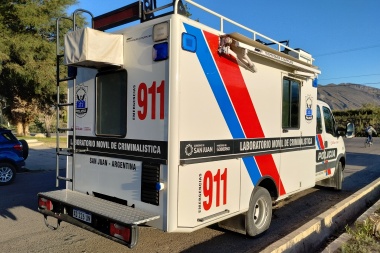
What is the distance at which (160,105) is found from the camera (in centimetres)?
348

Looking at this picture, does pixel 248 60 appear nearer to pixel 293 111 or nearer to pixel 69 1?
pixel 293 111

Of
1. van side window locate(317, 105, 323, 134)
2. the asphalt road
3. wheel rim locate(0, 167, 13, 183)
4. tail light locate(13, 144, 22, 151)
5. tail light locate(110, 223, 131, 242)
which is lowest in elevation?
the asphalt road

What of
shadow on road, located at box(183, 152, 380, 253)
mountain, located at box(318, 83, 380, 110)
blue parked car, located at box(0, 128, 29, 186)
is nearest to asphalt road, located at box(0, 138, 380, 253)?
shadow on road, located at box(183, 152, 380, 253)

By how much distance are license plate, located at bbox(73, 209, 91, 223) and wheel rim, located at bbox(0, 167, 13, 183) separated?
5.83 meters

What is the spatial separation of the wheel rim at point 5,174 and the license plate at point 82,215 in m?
5.83

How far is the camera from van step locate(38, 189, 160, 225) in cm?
337

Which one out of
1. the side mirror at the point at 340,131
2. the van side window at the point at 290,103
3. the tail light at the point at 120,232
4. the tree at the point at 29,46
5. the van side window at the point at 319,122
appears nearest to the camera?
the tail light at the point at 120,232

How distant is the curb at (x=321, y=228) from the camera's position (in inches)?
141

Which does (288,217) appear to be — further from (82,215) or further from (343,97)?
(343,97)

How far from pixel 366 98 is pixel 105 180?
18642cm

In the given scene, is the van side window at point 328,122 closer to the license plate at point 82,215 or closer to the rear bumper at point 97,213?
the rear bumper at point 97,213

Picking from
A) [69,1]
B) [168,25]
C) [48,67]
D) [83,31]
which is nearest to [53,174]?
[83,31]

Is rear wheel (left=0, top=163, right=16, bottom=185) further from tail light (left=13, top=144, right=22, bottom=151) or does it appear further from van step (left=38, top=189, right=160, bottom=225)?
van step (left=38, top=189, right=160, bottom=225)

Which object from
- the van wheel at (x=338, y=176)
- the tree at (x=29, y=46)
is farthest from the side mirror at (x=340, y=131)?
the tree at (x=29, y=46)
